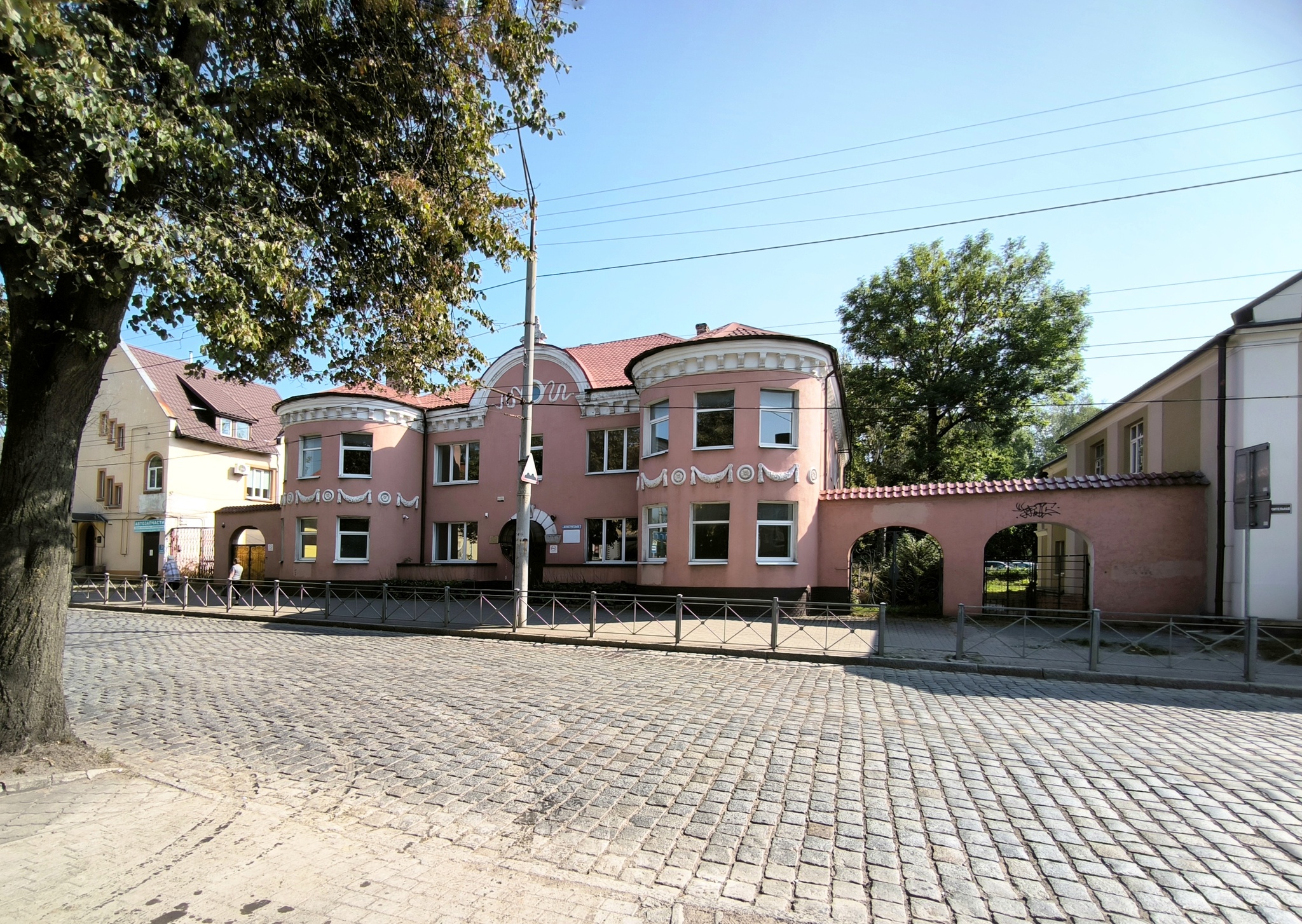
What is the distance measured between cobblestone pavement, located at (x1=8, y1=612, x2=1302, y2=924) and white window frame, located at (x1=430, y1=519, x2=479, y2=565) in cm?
1486

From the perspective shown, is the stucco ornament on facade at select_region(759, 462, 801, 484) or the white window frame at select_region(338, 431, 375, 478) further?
the white window frame at select_region(338, 431, 375, 478)

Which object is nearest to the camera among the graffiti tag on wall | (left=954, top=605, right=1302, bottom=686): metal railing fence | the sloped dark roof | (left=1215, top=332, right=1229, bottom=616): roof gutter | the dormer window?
(left=954, top=605, right=1302, bottom=686): metal railing fence

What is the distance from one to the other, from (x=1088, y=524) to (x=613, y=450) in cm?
1315

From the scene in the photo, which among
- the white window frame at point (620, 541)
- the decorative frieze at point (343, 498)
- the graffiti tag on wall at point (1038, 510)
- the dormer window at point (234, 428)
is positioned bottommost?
the white window frame at point (620, 541)

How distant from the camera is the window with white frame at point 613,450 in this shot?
68.7 feet

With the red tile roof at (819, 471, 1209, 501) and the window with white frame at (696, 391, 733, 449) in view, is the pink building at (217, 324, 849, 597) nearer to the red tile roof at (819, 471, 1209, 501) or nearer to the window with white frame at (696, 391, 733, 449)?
the window with white frame at (696, 391, 733, 449)

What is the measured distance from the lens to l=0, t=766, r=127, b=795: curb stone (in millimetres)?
4812

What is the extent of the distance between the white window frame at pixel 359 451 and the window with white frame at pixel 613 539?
28.2 feet

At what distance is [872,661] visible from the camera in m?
11.0

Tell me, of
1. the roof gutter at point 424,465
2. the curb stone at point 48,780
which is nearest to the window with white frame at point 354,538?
the roof gutter at point 424,465

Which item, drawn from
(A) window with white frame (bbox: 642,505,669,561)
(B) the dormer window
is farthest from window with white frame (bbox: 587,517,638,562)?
(B) the dormer window

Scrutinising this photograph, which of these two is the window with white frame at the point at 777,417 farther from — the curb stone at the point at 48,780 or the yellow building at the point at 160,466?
the yellow building at the point at 160,466

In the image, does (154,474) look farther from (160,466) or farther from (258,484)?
(258,484)

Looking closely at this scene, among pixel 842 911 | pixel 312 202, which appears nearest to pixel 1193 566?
pixel 842 911
